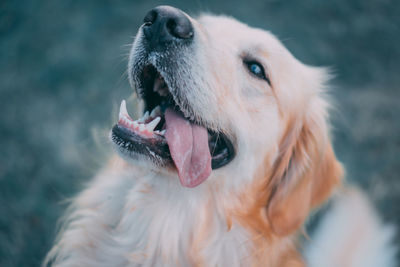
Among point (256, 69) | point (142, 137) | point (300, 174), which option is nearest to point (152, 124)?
point (142, 137)

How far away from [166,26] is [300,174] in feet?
4.04

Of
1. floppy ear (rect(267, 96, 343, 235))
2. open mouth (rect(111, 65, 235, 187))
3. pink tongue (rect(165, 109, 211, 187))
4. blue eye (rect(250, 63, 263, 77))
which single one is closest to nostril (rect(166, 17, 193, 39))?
open mouth (rect(111, 65, 235, 187))

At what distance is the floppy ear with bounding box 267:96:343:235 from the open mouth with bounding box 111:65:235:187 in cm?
54

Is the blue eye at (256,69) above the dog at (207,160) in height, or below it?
above

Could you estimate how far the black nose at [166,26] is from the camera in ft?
5.48

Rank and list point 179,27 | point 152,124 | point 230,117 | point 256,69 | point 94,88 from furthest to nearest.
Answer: point 94,88 < point 256,69 < point 230,117 < point 152,124 < point 179,27

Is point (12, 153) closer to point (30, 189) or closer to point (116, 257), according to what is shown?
point (30, 189)

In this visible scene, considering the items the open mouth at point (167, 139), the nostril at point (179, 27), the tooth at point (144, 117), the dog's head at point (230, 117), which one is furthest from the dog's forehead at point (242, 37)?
the tooth at point (144, 117)

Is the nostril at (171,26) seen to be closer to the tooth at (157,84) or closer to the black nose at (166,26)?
the black nose at (166,26)

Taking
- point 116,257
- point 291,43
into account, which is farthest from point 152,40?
point 291,43

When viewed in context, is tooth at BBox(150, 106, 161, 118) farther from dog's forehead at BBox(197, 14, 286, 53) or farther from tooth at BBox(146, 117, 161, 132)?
dog's forehead at BBox(197, 14, 286, 53)

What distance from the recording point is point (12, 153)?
3223mm

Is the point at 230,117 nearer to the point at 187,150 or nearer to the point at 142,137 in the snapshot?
the point at 187,150

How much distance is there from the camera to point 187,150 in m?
1.78
